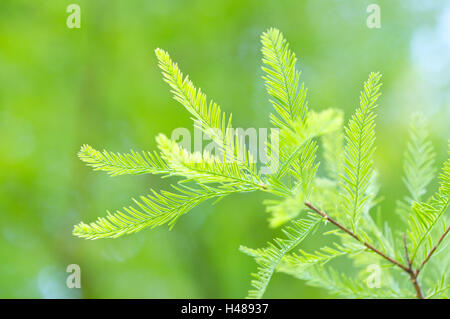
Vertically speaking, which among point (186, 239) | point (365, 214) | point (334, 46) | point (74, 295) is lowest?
point (74, 295)

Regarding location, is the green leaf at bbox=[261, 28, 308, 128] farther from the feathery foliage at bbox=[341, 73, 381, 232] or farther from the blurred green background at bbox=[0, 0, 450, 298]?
the blurred green background at bbox=[0, 0, 450, 298]

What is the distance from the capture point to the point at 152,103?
2385 mm

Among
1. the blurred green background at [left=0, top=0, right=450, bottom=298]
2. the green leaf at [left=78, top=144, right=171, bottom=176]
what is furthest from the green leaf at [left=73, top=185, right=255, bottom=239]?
the blurred green background at [left=0, top=0, right=450, bottom=298]

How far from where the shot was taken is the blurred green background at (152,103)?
227 cm

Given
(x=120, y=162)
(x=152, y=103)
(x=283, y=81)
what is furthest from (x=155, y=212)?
(x=152, y=103)

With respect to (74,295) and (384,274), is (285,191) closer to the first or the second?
(384,274)

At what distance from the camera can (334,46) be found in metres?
2.55

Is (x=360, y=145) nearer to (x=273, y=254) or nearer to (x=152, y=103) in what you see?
(x=273, y=254)

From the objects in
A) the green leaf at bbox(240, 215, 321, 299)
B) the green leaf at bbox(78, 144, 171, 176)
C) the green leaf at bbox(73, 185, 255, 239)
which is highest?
the green leaf at bbox(78, 144, 171, 176)

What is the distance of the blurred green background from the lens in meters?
2.27

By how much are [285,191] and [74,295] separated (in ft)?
7.36

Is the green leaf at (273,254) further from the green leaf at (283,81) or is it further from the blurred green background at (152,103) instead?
the blurred green background at (152,103)

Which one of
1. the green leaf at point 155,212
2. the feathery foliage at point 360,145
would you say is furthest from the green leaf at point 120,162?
the feathery foliage at point 360,145
